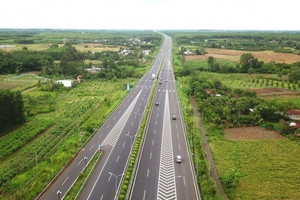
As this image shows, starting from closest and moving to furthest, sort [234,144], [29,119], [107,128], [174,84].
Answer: [234,144] < [107,128] < [29,119] < [174,84]

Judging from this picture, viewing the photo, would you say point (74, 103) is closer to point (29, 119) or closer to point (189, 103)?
point (29, 119)

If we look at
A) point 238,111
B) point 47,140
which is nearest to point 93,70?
point 47,140

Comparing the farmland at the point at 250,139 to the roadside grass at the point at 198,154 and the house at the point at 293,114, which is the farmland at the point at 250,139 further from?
the house at the point at 293,114

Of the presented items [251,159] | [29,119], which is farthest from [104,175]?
[29,119]

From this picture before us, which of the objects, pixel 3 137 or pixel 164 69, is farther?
pixel 164 69

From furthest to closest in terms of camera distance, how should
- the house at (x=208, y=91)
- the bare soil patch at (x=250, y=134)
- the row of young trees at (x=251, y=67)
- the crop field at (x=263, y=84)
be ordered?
the row of young trees at (x=251, y=67) < the crop field at (x=263, y=84) < the house at (x=208, y=91) < the bare soil patch at (x=250, y=134)

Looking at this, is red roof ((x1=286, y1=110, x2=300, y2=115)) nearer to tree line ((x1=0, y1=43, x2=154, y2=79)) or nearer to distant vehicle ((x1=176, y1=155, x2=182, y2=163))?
distant vehicle ((x1=176, y1=155, x2=182, y2=163))

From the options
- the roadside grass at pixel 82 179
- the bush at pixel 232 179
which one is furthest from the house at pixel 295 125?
the roadside grass at pixel 82 179

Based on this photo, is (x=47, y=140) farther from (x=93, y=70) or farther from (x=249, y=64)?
(x=249, y=64)
